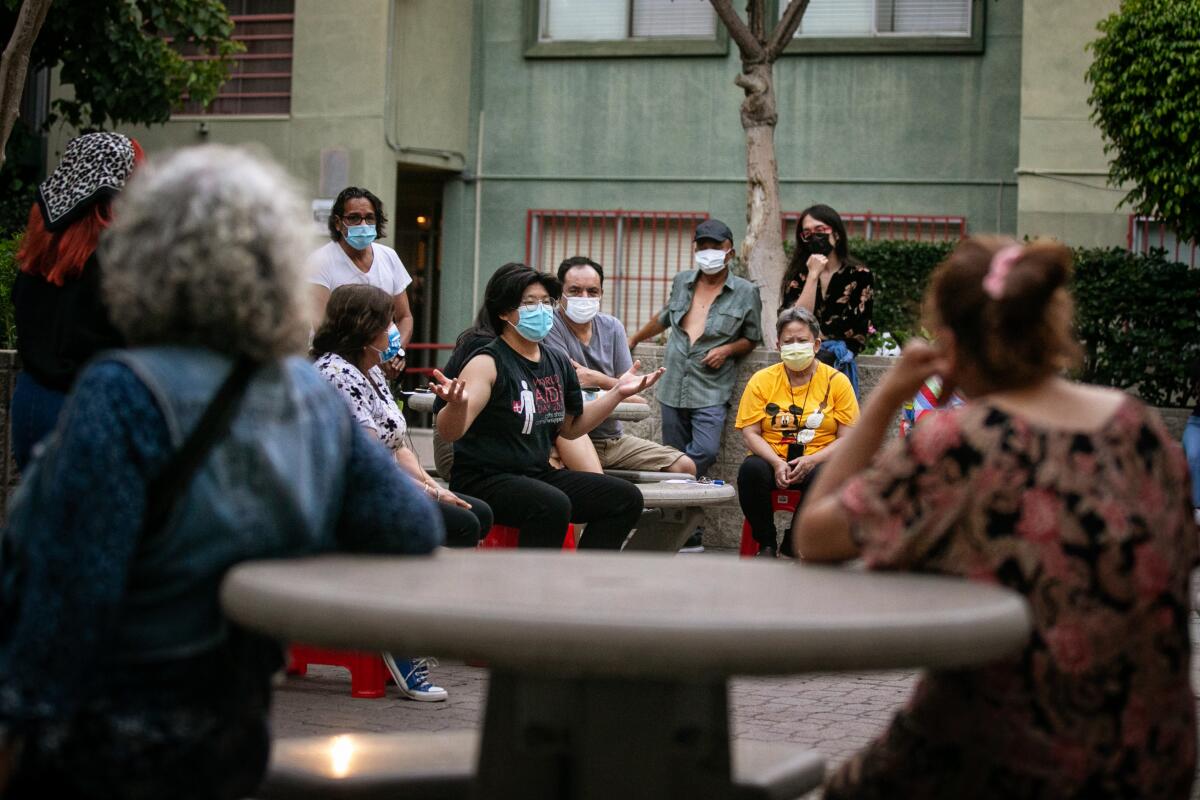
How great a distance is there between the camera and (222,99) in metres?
20.2

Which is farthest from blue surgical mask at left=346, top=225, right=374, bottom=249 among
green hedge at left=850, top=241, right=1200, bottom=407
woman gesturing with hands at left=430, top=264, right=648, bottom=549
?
green hedge at left=850, top=241, right=1200, bottom=407

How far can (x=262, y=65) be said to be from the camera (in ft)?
65.7

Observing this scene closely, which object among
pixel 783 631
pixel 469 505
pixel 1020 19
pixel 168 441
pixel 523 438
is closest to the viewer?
pixel 783 631

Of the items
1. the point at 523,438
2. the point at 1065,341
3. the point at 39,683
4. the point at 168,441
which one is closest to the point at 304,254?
the point at 168,441

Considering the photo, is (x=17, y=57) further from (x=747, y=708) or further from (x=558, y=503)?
(x=747, y=708)

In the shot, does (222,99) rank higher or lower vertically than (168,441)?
higher

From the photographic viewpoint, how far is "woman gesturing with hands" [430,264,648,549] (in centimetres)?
720

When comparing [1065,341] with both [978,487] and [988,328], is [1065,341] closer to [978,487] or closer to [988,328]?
[988,328]

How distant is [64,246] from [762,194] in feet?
33.3

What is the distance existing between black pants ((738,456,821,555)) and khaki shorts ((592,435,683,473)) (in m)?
0.42

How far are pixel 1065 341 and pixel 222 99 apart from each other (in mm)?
18267

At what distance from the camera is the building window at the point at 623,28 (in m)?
→ 19.5

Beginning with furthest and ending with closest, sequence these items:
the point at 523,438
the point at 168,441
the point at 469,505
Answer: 1. the point at 523,438
2. the point at 469,505
3. the point at 168,441

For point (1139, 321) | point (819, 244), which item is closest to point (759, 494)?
point (819, 244)
